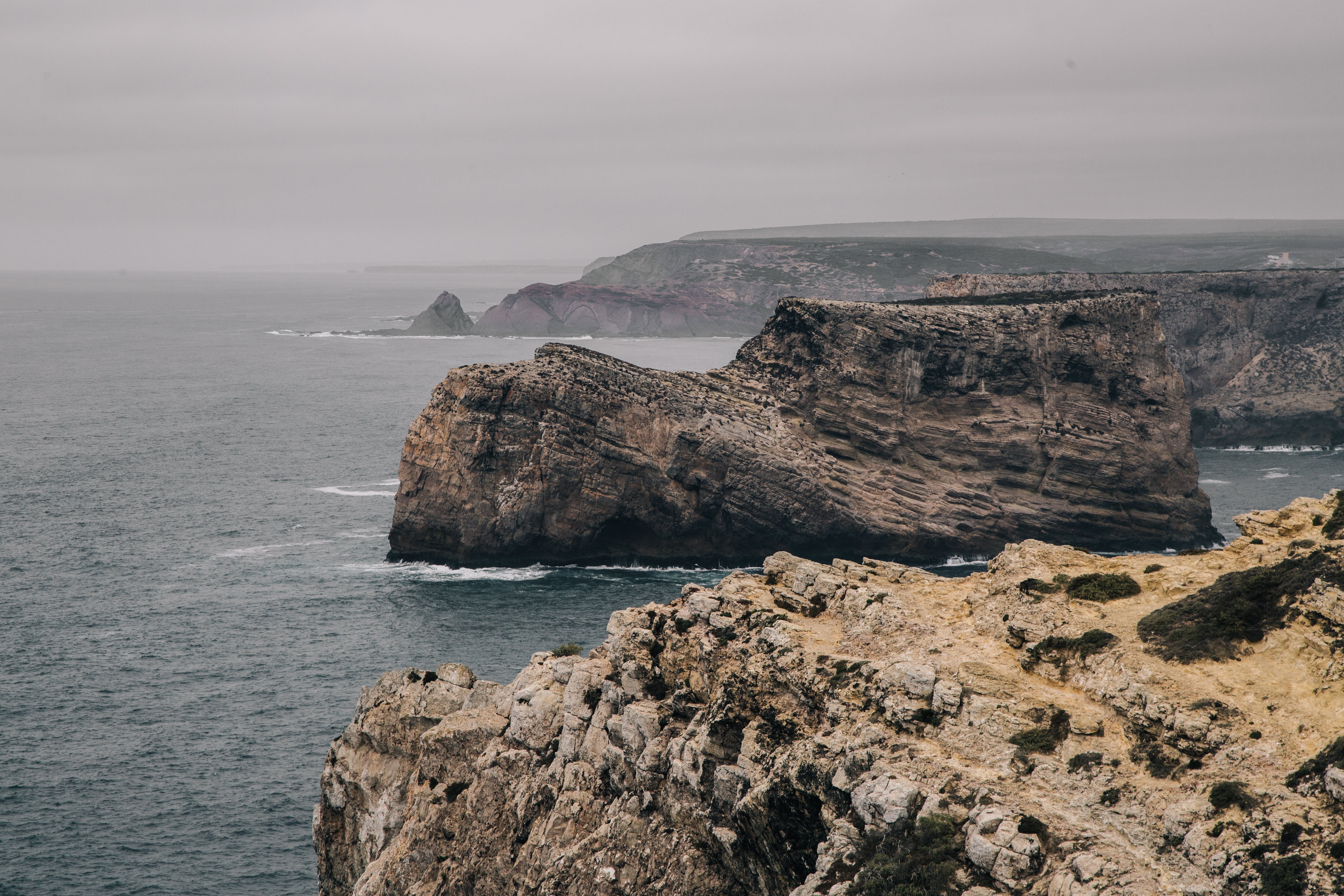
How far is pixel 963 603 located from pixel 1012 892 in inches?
583

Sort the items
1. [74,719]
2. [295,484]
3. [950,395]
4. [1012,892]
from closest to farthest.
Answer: [1012,892]
[74,719]
[950,395]
[295,484]

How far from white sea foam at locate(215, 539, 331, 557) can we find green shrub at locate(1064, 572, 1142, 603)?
8625 cm

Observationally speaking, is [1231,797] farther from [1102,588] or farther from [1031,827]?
[1102,588]

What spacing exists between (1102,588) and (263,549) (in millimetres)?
88971

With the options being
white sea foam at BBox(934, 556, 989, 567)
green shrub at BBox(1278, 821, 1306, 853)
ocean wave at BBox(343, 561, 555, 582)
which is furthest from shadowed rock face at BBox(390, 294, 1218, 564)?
green shrub at BBox(1278, 821, 1306, 853)

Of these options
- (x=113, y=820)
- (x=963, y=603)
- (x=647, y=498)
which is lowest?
(x=113, y=820)

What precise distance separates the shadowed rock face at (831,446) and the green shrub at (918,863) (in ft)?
261

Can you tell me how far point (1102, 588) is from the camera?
40.4 meters

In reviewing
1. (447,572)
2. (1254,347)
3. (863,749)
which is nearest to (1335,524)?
(863,749)

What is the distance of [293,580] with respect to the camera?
10050 cm

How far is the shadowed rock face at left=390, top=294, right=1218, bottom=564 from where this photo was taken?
109 metres

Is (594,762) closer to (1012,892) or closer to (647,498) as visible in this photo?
(1012,892)

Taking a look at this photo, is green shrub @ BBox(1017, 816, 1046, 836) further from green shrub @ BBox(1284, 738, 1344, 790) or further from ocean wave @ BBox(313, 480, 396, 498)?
ocean wave @ BBox(313, 480, 396, 498)

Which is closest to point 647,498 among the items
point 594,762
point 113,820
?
point 113,820
